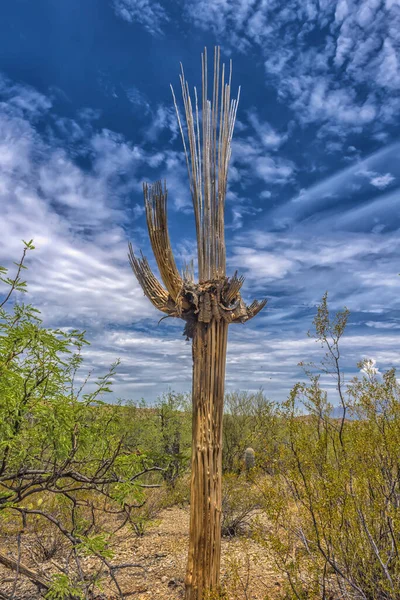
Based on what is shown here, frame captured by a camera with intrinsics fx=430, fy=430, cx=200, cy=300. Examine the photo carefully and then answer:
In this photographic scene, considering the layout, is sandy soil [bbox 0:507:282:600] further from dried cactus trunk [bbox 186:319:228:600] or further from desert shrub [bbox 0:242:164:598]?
desert shrub [bbox 0:242:164:598]

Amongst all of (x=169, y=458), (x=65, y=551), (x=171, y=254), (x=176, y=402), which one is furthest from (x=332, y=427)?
(x=176, y=402)

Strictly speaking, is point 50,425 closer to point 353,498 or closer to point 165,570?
point 353,498

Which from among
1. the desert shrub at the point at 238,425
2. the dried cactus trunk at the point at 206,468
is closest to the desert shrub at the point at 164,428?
the desert shrub at the point at 238,425

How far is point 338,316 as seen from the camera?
529cm

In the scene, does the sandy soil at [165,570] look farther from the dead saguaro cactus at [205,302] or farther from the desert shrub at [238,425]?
the desert shrub at [238,425]

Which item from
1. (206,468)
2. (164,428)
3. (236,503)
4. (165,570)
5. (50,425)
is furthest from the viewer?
(164,428)

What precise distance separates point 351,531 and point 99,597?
3338 millimetres

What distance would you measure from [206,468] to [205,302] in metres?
1.98

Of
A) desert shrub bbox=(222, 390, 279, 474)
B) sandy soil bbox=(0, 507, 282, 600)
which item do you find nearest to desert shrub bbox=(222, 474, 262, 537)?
sandy soil bbox=(0, 507, 282, 600)

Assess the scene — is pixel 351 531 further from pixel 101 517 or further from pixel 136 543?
pixel 101 517

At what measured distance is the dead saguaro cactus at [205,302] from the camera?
16.3 feet

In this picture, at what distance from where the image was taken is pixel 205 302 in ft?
17.7

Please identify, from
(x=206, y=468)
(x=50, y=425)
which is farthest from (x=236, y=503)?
(x=50, y=425)

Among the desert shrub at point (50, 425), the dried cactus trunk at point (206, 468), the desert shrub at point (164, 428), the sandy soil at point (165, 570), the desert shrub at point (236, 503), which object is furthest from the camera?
the desert shrub at point (164, 428)
